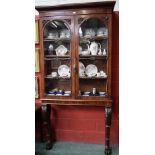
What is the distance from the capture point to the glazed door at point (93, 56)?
2248mm

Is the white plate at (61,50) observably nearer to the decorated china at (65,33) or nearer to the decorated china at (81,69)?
the decorated china at (65,33)

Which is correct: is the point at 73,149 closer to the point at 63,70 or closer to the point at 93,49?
the point at 63,70

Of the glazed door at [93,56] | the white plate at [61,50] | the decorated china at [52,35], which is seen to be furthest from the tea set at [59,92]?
the decorated china at [52,35]

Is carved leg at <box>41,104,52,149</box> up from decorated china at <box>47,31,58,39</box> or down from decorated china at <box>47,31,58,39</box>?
down

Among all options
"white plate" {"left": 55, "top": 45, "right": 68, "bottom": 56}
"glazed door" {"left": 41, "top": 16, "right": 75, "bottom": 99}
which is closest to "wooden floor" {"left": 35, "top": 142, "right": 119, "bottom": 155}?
"glazed door" {"left": 41, "top": 16, "right": 75, "bottom": 99}

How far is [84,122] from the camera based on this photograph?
2648 mm

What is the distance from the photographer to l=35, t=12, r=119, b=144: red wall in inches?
101

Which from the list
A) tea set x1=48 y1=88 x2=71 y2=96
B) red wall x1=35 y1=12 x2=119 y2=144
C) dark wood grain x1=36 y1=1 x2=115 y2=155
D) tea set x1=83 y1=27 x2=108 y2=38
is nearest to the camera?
dark wood grain x1=36 y1=1 x2=115 y2=155

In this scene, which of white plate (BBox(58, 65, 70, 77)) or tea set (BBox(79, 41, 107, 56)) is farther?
white plate (BBox(58, 65, 70, 77))

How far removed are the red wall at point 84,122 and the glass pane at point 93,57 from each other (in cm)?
23

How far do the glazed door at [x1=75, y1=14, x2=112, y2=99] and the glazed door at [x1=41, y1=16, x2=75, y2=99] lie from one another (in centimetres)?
11

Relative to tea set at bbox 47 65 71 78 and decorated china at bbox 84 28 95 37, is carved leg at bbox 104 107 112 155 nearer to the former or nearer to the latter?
tea set at bbox 47 65 71 78
